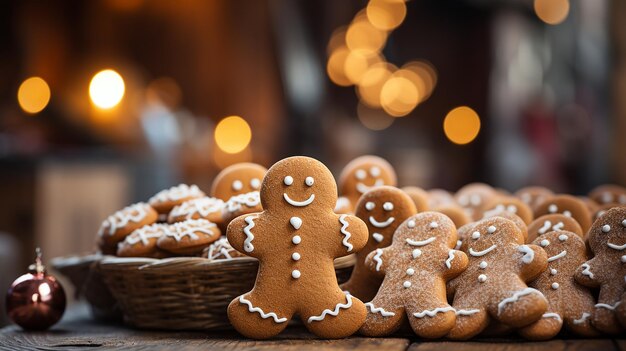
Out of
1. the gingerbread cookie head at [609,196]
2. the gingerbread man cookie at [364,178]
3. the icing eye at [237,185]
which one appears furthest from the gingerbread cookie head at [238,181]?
the gingerbread cookie head at [609,196]

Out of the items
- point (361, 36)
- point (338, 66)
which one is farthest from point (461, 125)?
point (361, 36)

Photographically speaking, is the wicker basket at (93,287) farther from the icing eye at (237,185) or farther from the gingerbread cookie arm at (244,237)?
the gingerbread cookie arm at (244,237)

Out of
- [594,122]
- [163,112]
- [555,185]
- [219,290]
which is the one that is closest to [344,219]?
[219,290]

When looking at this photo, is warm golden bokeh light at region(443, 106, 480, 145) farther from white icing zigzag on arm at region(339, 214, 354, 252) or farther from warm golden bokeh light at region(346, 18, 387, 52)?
white icing zigzag on arm at region(339, 214, 354, 252)

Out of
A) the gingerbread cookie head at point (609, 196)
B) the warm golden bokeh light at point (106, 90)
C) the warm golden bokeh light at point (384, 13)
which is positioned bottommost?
the gingerbread cookie head at point (609, 196)

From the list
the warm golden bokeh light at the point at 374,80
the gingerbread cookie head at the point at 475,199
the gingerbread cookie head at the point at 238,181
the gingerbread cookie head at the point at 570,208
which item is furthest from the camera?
the warm golden bokeh light at the point at 374,80

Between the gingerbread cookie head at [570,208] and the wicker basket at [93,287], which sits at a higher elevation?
the gingerbread cookie head at [570,208]

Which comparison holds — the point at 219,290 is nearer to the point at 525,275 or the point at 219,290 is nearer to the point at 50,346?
the point at 50,346

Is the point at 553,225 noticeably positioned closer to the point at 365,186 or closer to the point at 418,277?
→ the point at 418,277
